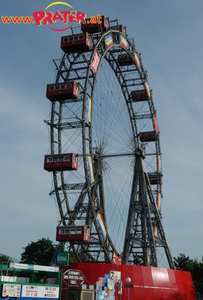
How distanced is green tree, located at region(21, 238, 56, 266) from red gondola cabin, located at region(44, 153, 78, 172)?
4548cm

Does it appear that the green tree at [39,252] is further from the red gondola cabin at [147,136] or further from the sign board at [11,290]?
the sign board at [11,290]

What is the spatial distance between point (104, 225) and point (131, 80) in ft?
69.2

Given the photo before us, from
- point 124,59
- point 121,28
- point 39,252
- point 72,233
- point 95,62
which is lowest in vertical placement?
point 72,233

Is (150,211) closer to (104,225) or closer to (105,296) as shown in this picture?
(104,225)

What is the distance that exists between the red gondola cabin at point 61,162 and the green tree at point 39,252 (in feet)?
149

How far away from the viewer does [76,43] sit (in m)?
35.8

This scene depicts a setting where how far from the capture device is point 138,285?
100ft

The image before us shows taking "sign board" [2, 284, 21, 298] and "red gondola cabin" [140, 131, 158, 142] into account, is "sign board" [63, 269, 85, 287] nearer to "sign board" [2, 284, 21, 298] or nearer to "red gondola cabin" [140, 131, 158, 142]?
"sign board" [2, 284, 21, 298]

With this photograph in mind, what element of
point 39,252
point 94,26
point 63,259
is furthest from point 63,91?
point 39,252

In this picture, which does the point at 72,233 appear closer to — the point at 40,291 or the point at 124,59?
the point at 40,291

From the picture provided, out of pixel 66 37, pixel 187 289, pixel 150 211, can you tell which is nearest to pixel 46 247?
pixel 150 211

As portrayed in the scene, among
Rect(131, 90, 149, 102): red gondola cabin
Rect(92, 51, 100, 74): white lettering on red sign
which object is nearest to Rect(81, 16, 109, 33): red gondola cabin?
Rect(92, 51, 100, 74): white lettering on red sign

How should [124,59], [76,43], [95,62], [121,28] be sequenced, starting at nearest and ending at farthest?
[76,43]
[95,62]
[121,28]
[124,59]

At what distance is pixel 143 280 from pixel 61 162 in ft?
40.1
